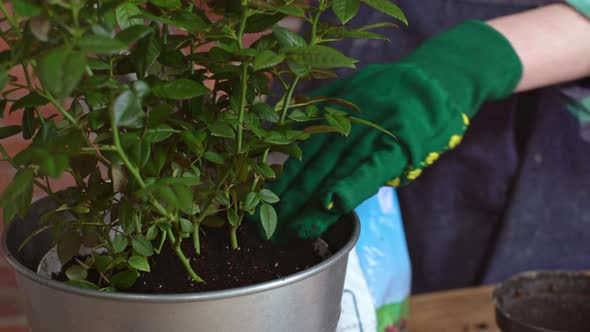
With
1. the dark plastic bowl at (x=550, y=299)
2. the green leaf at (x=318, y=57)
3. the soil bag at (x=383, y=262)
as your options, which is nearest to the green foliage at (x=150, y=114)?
the green leaf at (x=318, y=57)

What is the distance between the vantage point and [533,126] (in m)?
0.93

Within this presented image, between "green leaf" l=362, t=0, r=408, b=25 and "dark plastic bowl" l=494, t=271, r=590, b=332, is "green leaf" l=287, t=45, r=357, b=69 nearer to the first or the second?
"green leaf" l=362, t=0, r=408, b=25

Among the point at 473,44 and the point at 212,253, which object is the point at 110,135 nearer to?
the point at 212,253

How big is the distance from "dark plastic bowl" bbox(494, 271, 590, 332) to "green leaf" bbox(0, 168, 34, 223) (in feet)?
1.74

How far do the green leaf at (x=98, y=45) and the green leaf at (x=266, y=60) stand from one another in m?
0.07

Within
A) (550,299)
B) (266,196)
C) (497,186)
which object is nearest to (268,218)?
(266,196)

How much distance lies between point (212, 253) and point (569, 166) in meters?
0.70

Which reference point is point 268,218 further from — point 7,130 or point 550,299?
point 550,299

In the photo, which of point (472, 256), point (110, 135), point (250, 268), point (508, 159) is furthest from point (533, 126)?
point (110, 135)

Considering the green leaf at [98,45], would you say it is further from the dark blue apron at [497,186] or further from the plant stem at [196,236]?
the dark blue apron at [497,186]

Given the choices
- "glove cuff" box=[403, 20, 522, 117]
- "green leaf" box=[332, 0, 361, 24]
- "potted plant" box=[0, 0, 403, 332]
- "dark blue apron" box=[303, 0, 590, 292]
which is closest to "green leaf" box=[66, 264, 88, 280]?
"potted plant" box=[0, 0, 403, 332]

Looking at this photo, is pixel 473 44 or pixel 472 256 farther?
pixel 472 256

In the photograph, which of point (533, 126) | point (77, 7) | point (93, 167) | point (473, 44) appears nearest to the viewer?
point (77, 7)

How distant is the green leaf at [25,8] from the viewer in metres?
0.24
